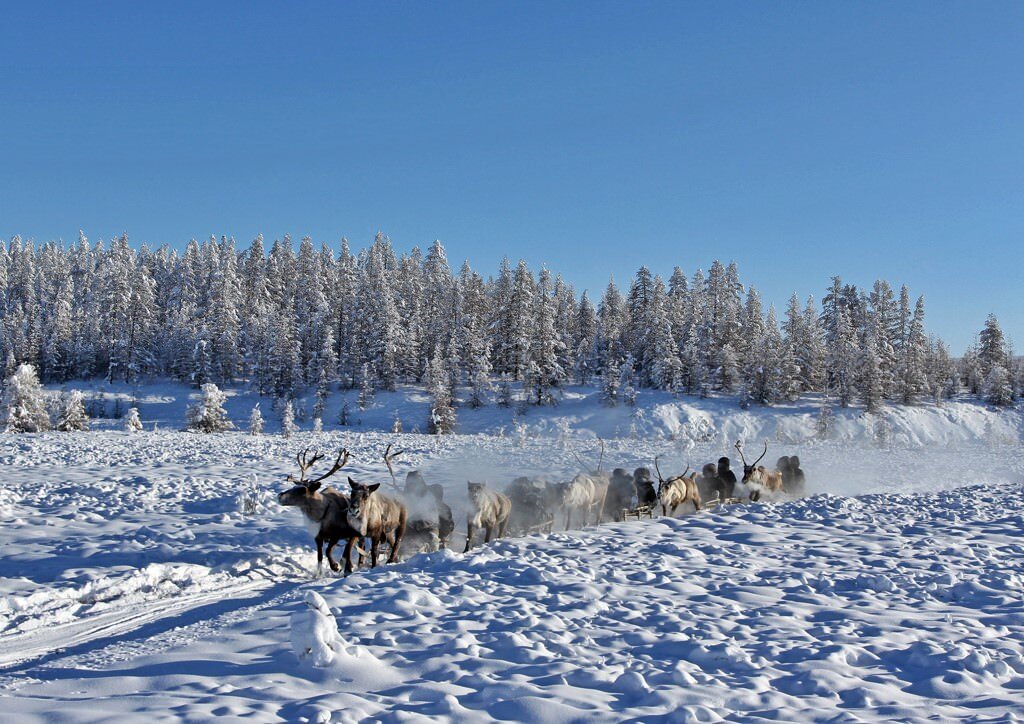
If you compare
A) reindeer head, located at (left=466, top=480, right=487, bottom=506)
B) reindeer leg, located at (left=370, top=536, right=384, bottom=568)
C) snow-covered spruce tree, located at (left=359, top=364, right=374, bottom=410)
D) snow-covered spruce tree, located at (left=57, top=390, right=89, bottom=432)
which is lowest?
reindeer leg, located at (left=370, top=536, right=384, bottom=568)

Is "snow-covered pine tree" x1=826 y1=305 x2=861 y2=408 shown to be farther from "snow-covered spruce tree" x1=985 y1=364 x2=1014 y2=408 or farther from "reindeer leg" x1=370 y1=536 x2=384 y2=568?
"reindeer leg" x1=370 y1=536 x2=384 y2=568

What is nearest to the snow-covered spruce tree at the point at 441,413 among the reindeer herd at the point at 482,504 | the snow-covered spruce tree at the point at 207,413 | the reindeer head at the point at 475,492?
the snow-covered spruce tree at the point at 207,413

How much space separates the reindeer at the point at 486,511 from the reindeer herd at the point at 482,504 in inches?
0.7

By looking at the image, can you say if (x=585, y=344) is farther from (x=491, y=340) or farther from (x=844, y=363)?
(x=844, y=363)

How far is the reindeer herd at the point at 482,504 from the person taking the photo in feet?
34.4

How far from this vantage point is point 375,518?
10.7 meters

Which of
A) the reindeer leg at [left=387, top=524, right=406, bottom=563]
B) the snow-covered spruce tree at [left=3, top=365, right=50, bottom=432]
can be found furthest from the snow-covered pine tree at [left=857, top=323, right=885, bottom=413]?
the snow-covered spruce tree at [left=3, top=365, right=50, bottom=432]

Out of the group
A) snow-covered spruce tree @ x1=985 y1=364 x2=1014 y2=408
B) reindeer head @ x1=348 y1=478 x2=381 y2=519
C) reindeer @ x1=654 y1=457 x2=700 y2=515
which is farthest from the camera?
snow-covered spruce tree @ x1=985 y1=364 x2=1014 y2=408

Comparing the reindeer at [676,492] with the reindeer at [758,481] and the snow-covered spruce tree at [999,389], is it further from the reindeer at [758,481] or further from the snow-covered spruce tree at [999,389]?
the snow-covered spruce tree at [999,389]

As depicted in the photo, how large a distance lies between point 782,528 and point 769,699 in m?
8.95

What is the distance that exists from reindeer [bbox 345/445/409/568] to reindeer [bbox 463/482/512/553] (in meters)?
1.22

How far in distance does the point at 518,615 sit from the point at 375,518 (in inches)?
170

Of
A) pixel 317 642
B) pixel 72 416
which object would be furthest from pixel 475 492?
pixel 72 416

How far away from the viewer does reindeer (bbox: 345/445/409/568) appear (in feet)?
33.2
